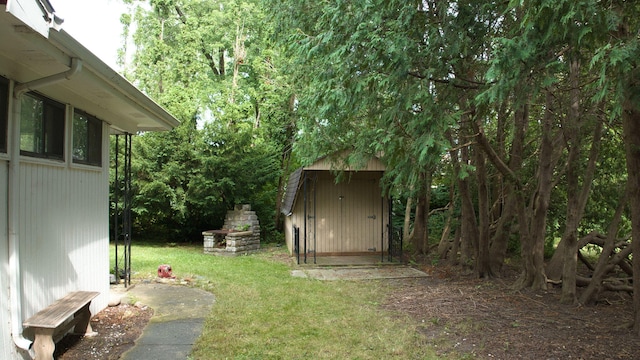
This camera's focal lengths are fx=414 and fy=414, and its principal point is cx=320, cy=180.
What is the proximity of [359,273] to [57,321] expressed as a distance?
19.1 feet

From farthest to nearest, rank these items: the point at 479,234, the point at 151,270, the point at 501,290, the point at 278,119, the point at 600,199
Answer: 1. the point at 278,119
2. the point at 600,199
3. the point at 151,270
4. the point at 479,234
5. the point at 501,290

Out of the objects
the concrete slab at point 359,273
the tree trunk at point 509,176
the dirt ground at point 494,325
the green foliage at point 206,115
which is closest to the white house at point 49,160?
→ the dirt ground at point 494,325

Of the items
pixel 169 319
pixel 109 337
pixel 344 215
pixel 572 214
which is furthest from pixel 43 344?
pixel 344 215

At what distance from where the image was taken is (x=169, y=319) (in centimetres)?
492

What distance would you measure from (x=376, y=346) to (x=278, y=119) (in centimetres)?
1170

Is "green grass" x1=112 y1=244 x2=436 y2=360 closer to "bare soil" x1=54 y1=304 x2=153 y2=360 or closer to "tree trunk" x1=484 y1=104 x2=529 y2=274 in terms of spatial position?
"bare soil" x1=54 y1=304 x2=153 y2=360

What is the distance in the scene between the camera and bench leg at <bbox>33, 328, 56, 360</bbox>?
10.7 ft

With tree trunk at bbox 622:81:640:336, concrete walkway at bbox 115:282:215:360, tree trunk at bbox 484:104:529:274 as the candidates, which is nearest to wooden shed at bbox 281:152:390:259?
tree trunk at bbox 484:104:529:274

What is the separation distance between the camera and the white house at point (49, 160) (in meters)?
2.91

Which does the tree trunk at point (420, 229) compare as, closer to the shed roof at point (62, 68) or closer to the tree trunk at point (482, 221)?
the tree trunk at point (482, 221)

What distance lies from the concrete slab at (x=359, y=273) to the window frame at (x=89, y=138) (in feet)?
14.3

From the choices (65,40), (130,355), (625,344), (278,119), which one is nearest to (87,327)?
(130,355)

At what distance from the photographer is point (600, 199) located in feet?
28.6

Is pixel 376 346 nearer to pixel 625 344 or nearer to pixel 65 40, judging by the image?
pixel 625 344
